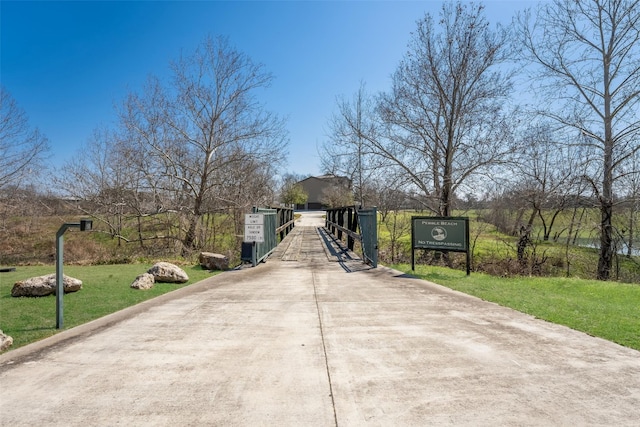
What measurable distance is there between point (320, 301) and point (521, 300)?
367 cm

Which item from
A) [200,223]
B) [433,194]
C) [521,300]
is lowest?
[521,300]

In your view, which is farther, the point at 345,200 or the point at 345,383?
the point at 345,200

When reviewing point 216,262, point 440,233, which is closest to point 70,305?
point 216,262

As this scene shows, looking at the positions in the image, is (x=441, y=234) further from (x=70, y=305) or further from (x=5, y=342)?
(x=5, y=342)

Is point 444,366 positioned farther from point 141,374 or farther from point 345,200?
point 345,200

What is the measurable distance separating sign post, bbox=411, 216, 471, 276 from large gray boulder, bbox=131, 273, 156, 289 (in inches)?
255

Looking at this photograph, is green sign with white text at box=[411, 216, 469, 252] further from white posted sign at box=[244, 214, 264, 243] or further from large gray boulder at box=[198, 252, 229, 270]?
large gray boulder at box=[198, 252, 229, 270]

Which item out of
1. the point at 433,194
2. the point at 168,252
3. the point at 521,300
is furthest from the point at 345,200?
the point at 521,300

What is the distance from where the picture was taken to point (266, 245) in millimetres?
11117

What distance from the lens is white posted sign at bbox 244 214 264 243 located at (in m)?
9.45

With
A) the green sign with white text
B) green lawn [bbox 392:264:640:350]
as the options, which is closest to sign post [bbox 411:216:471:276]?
the green sign with white text

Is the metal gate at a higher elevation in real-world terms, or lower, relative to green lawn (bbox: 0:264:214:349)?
higher

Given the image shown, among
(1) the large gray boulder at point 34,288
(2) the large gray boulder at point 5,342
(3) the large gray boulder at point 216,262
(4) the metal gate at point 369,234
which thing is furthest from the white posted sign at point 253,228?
(2) the large gray boulder at point 5,342

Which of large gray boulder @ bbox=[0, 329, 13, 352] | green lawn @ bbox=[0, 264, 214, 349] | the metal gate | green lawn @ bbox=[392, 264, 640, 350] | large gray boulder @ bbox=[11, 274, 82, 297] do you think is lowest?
green lawn @ bbox=[392, 264, 640, 350]
